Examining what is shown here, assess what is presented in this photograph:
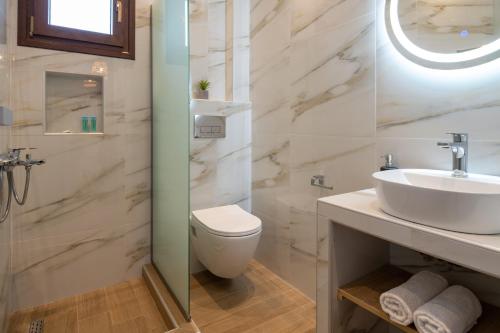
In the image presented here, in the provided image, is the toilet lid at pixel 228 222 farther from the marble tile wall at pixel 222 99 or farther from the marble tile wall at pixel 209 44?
the marble tile wall at pixel 209 44

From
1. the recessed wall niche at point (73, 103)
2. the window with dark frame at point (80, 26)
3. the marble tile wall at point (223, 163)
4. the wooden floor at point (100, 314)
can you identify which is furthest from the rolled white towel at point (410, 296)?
the window with dark frame at point (80, 26)

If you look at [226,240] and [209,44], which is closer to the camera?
[226,240]

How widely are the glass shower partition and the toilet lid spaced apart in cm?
21

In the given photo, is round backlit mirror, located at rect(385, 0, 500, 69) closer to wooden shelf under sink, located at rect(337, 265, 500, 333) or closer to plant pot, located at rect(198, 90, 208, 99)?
wooden shelf under sink, located at rect(337, 265, 500, 333)

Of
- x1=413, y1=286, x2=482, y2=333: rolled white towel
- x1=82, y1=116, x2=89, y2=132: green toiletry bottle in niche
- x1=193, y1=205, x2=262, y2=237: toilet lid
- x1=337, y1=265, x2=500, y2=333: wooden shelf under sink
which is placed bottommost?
x1=337, y1=265, x2=500, y2=333: wooden shelf under sink

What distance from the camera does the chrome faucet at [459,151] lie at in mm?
1062

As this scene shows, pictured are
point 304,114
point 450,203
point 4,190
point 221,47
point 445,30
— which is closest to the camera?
point 450,203

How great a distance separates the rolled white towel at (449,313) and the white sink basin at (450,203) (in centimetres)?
29

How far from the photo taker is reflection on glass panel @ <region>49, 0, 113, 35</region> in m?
1.78

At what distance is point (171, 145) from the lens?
1640 mm

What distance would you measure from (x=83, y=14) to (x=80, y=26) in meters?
0.10

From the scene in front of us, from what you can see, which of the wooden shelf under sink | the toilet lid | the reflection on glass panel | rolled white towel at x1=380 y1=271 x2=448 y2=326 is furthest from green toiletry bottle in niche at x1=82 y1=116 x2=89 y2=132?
rolled white towel at x1=380 y1=271 x2=448 y2=326

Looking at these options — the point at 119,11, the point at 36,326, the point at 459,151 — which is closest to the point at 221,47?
the point at 119,11

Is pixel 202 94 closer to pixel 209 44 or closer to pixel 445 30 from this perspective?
pixel 209 44
